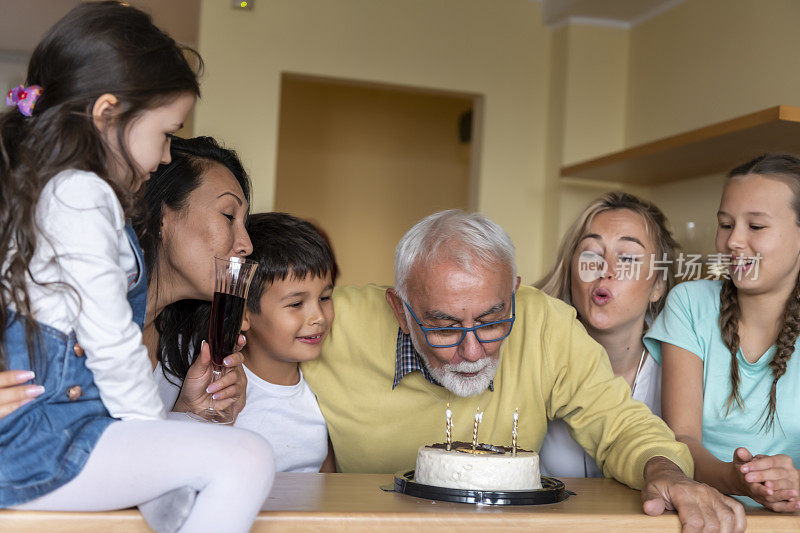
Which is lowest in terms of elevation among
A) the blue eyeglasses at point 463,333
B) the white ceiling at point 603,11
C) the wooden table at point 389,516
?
the wooden table at point 389,516

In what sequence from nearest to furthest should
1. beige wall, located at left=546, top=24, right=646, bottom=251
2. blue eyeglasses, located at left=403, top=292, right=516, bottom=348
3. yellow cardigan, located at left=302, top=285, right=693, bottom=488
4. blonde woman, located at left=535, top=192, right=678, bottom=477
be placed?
blue eyeglasses, located at left=403, top=292, right=516, bottom=348 → yellow cardigan, located at left=302, top=285, right=693, bottom=488 → blonde woman, located at left=535, top=192, right=678, bottom=477 → beige wall, located at left=546, top=24, right=646, bottom=251

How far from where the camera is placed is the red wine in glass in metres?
1.46

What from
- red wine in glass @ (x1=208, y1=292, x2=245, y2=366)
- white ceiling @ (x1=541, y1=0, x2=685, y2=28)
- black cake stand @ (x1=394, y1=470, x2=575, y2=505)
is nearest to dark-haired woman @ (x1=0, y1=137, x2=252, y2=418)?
red wine in glass @ (x1=208, y1=292, x2=245, y2=366)

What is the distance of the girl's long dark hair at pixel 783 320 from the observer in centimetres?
205

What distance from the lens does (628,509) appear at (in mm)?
1429

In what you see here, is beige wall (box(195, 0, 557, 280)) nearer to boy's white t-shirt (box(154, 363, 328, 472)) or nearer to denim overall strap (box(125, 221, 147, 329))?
boy's white t-shirt (box(154, 363, 328, 472))

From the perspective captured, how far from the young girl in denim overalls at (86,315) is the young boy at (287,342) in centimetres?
76

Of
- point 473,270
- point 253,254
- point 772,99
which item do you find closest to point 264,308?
point 253,254

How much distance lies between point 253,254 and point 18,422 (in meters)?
0.93

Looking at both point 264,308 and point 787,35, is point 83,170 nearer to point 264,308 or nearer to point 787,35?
point 264,308

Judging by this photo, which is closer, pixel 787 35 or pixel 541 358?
pixel 541 358

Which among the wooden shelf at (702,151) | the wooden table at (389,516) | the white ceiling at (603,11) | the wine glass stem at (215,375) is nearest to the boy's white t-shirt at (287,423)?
the wine glass stem at (215,375)

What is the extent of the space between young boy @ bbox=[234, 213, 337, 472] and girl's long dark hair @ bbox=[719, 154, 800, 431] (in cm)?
102

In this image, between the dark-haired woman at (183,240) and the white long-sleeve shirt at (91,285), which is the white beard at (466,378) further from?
the white long-sleeve shirt at (91,285)
